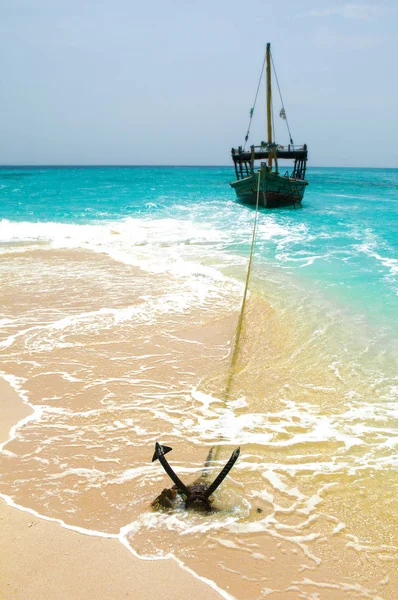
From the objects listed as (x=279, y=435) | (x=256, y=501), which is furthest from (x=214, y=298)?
(x=256, y=501)

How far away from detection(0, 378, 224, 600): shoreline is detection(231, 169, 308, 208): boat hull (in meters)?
24.2

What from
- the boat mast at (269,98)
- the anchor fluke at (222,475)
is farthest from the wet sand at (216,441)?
the boat mast at (269,98)

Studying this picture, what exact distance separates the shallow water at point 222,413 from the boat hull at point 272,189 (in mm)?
15259

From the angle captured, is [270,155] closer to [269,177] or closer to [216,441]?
[269,177]

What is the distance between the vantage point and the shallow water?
3.36m

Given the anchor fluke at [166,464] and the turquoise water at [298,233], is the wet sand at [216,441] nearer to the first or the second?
the anchor fluke at [166,464]

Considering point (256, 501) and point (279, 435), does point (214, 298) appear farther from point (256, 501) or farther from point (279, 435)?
point (256, 501)

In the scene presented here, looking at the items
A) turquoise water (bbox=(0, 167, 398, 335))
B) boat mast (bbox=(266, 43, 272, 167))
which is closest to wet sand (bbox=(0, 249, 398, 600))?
turquoise water (bbox=(0, 167, 398, 335))

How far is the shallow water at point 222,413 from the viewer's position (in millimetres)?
3361

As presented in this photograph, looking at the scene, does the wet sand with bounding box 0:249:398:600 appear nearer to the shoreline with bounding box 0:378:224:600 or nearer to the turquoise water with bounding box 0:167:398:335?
the shoreline with bounding box 0:378:224:600

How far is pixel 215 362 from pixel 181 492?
2937 millimetres

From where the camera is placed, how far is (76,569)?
3.09 metres

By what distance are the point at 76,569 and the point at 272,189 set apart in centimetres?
2600

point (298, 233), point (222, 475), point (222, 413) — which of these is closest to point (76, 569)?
point (222, 475)
